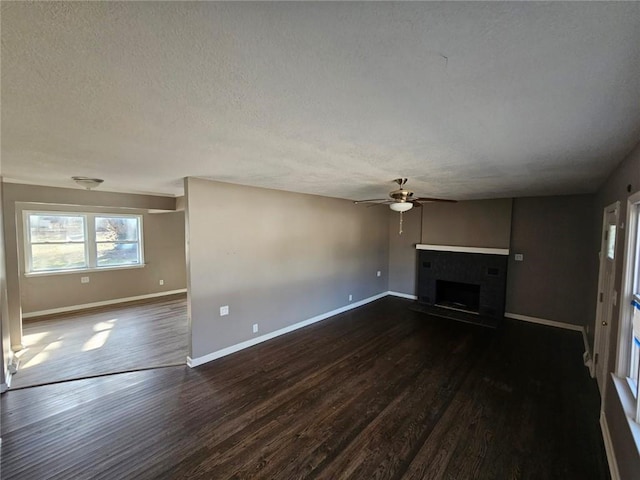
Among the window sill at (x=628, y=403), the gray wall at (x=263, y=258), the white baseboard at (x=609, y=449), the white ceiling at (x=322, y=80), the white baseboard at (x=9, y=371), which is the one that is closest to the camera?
the white ceiling at (x=322, y=80)

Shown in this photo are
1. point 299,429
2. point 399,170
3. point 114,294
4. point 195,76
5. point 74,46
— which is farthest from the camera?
point 114,294

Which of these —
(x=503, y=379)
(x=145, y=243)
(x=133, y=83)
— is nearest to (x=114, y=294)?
(x=145, y=243)

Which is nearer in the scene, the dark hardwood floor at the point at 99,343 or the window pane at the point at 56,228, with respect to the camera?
the dark hardwood floor at the point at 99,343

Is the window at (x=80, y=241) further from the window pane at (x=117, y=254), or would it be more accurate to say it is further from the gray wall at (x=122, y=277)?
the gray wall at (x=122, y=277)

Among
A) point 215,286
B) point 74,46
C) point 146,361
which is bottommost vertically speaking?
point 146,361

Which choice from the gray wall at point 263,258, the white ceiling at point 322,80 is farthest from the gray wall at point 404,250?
the white ceiling at point 322,80

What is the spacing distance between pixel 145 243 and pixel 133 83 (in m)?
6.71

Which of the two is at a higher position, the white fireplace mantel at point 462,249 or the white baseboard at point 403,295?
the white fireplace mantel at point 462,249

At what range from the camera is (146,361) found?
12.2ft

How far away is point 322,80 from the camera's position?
46.4 inches

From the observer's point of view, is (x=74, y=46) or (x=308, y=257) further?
(x=308, y=257)

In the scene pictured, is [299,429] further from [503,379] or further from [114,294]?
[114,294]

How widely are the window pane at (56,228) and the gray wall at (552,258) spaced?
916 cm

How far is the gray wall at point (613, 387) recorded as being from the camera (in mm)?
1692
